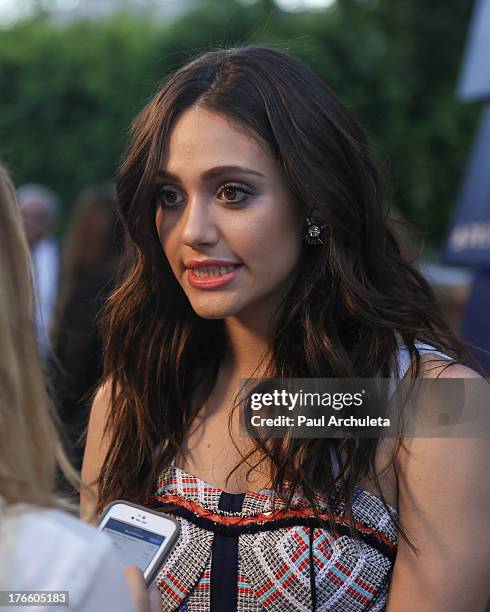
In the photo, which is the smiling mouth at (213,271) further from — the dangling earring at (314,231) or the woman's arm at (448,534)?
the woman's arm at (448,534)

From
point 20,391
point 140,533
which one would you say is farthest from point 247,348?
point 20,391

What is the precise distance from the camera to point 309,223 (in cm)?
206

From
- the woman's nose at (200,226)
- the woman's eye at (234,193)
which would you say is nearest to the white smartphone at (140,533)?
the woman's nose at (200,226)

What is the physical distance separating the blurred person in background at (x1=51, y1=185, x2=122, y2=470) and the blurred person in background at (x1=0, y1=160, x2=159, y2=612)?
211cm

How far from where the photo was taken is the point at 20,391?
3.87 feet

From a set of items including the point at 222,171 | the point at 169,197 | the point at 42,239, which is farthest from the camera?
the point at 42,239

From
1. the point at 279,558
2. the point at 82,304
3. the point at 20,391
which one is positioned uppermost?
the point at 82,304

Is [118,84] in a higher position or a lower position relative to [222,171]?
higher

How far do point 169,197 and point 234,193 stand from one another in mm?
192

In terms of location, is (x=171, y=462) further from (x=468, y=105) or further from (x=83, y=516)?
(x=468, y=105)

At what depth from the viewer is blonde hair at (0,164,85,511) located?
3.74 feet

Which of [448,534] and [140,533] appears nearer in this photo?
[140,533]

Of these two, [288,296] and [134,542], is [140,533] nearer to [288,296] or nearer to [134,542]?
[134,542]

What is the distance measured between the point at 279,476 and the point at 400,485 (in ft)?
0.85
